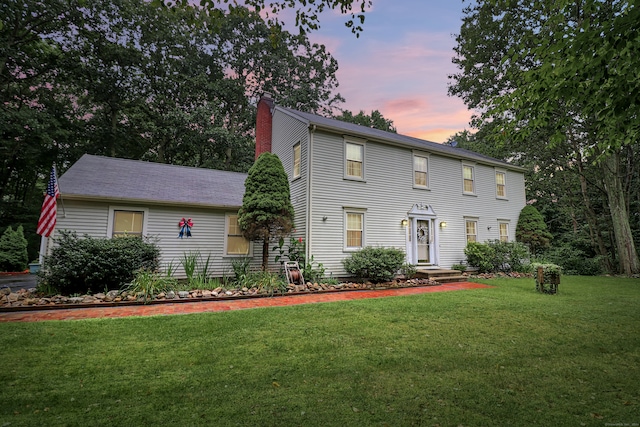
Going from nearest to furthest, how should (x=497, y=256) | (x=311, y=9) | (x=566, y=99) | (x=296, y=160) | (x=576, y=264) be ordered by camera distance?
(x=311, y=9) → (x=566, y=99) → (x=296, y=160) → (x=497, y=256) → (x=576, y=264)

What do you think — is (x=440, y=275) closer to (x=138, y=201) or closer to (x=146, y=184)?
(x=138, y=201)

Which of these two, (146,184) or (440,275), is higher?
(146,184)

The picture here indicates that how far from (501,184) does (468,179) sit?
2499mm

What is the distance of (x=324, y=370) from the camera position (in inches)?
136

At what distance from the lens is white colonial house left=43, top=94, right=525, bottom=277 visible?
10094mm

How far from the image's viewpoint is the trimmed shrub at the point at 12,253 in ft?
48.0

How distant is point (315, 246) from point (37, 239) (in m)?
18.2

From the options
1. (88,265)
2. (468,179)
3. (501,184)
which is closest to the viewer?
(88,265)

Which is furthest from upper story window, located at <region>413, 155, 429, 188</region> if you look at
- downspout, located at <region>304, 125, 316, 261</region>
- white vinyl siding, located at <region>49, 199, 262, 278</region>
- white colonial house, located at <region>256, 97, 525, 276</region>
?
white vinyl siding, located at <region>49, 199, 262, 278</region>

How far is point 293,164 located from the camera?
12289mm

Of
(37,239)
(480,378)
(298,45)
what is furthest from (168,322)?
(298,45)

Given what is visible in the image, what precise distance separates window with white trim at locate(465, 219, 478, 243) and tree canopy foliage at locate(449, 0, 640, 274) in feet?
12.2

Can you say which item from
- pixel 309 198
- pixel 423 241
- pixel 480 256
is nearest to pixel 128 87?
pixel 309 198

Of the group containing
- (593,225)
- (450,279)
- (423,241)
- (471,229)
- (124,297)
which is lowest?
(124,297)
